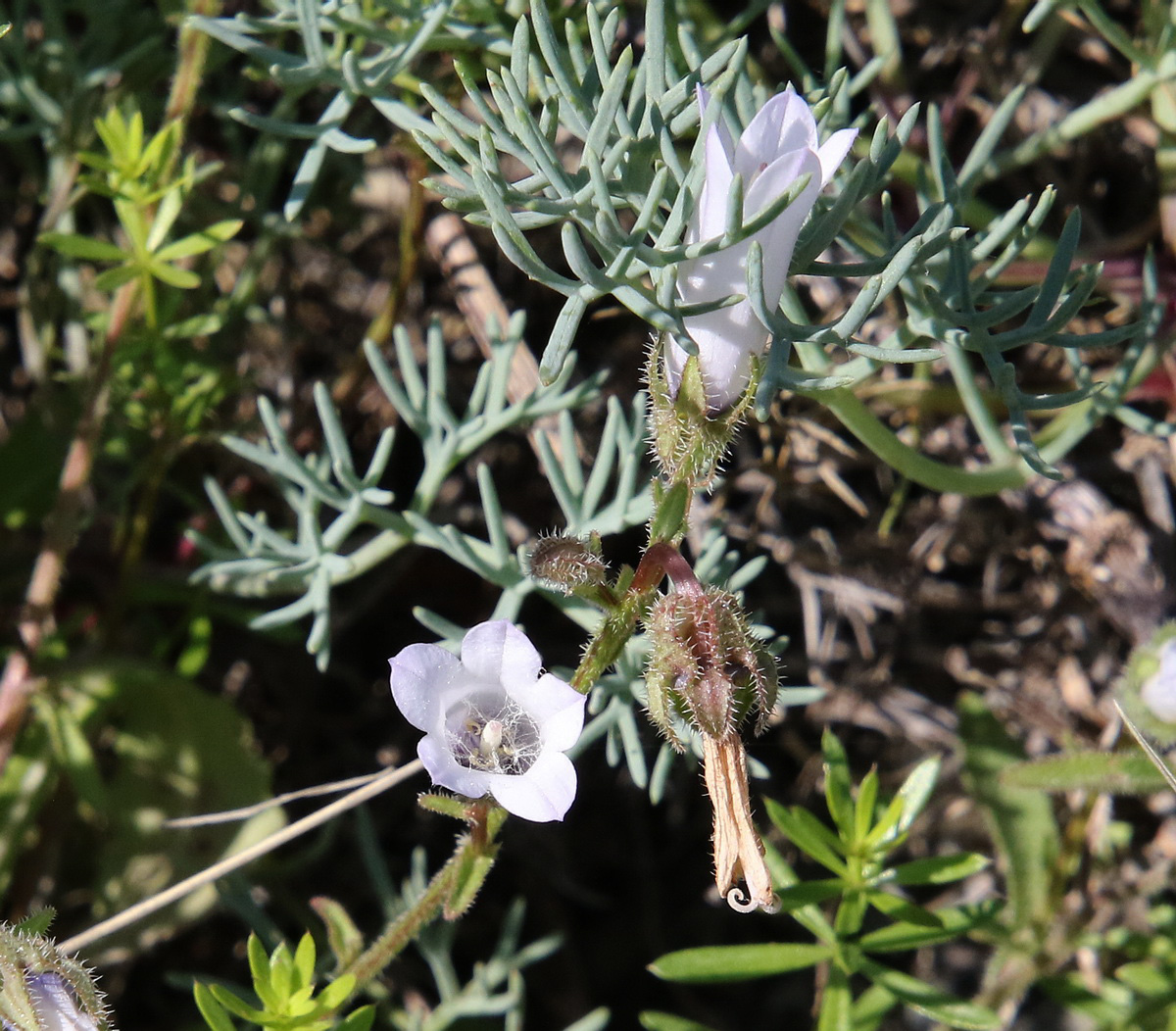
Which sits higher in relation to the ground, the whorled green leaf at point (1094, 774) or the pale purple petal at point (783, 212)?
the pale purple petal at point (783, 212)

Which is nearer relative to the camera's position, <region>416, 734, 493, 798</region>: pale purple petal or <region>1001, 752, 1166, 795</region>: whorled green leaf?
<region>416, 734, 493, 798</region>: pale purple petal

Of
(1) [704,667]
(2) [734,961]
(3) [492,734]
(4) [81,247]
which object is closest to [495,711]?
(3) [492,734]

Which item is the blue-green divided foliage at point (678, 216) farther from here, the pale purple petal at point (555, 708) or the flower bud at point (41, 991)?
the flower bud at point (41, 991)

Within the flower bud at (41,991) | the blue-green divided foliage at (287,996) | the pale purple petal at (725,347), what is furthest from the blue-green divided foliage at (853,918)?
the flower bud at (41,991)

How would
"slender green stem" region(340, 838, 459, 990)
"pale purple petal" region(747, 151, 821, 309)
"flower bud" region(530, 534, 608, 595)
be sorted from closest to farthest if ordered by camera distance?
"pale purple petal" region(747, 151, 821, 309) < "flower bud" region(530, 534, 608, 595) < "slender green stem" region(340, 838, 459, 990)

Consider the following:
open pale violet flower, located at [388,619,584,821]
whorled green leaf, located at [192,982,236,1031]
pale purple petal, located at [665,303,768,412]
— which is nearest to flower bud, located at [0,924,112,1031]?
whorled green leaf, located at [192,982,236,1031]

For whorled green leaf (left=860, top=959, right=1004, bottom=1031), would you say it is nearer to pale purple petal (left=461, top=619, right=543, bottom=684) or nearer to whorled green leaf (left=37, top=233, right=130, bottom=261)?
pale purple petal (left=461, top=619, right=543, bottom=684)

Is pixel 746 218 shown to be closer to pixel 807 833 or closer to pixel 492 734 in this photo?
pixel 492 734
